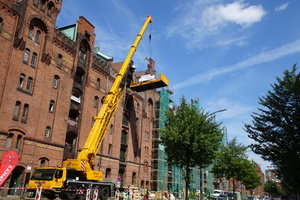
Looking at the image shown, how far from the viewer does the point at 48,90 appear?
2922cm

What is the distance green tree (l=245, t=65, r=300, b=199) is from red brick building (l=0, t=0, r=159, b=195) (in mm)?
21016

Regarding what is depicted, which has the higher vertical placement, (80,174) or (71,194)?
(80,174)

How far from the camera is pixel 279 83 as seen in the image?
22109 mm

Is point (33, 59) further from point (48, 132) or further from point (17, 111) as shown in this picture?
point (48, 132)

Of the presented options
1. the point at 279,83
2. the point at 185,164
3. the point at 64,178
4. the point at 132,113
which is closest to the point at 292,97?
the point at 279,83

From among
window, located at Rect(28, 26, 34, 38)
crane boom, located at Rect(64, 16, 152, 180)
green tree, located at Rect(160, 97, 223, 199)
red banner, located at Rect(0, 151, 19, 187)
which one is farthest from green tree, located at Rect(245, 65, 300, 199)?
window, located at Rect(28, 26, 34, 38)

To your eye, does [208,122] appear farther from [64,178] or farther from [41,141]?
[41,141]

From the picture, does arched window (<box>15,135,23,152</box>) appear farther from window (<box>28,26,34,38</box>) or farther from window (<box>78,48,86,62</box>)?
window (<box>78,48,86,62</box>)

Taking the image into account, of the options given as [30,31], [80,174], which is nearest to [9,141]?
[80,174]

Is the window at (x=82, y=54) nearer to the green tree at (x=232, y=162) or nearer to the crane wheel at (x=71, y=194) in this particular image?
the crane wheel at (x=71, y=194)

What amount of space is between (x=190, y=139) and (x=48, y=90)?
656 inches

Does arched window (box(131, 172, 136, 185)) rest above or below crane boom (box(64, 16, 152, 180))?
below

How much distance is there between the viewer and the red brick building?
25219mm

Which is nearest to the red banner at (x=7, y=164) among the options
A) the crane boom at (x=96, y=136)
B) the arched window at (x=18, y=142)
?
the crane boom at (x=96, y=136)
